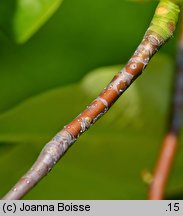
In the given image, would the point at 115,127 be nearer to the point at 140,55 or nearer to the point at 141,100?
the point at 141,100

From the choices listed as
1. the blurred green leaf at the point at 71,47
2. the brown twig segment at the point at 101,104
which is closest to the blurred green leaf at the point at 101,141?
the blurred green leaf at the point at 71,47

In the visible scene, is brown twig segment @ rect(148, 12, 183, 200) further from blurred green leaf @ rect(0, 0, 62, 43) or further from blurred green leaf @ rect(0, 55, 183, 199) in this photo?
blurred green leaf @ rect(0, 0, 62, 43)

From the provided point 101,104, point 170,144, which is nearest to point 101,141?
point 170,144

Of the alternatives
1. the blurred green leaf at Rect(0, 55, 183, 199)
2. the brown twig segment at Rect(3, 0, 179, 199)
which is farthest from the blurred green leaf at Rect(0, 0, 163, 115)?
the brown twig segment at Rect(3, 0, 179, 199)

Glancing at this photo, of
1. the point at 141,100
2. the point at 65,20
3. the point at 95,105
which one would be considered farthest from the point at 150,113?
the point at 95,105

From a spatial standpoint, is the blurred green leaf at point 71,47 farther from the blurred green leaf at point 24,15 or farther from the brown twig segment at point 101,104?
the brown twig segment at point 101,104

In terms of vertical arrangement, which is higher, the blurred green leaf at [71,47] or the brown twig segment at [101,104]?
the blurred green leaf at [71,47]

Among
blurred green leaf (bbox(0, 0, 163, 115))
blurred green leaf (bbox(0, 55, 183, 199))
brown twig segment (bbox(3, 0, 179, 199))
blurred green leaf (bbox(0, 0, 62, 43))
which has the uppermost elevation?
blurred green leaf (bbox(0, 0, 163, 115))

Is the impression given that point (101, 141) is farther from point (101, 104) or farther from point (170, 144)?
point (101, 104)
